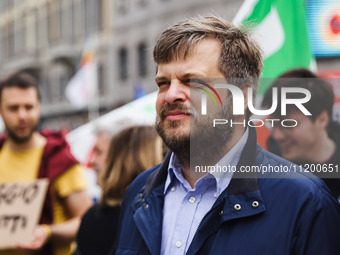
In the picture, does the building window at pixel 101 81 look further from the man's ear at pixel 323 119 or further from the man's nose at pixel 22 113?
the man's ear at pixel 323 119

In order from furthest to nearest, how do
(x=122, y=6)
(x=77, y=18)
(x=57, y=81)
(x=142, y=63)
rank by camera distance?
(x=57, y=81) → (x=77, y=18) → (x=122, y=6) → (x=142, y=63)

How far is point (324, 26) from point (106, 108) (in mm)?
21572

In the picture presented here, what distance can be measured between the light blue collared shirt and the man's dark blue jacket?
3 centimetres

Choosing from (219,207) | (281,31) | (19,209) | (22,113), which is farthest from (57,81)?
(219,207)

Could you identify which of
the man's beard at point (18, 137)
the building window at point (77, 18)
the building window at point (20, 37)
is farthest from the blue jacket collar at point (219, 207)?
the building window at point (20, 37)

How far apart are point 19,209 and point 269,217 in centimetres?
211

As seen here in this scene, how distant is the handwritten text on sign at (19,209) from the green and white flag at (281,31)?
5.14 ft

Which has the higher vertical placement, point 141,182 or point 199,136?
point 199,136

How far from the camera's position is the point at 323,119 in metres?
2.41

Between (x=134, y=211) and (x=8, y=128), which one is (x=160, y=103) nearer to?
(x=134, y=211)

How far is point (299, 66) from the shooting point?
3119 millimetres

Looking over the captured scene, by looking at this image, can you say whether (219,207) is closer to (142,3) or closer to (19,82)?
(19,82)

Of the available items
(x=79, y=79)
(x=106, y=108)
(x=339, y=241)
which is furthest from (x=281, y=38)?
(x=106, y=108)

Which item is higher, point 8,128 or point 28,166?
point 8,128
